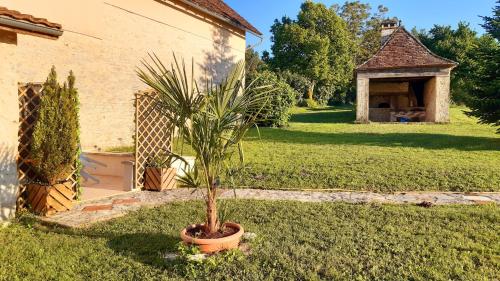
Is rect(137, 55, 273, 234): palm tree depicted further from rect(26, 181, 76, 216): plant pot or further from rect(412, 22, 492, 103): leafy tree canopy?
rect(412, 22, 492, 103): leafy tree canopy

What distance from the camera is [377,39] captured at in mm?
52688

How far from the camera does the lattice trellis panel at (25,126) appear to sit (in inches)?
228

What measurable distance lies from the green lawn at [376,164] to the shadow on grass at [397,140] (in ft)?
0.10

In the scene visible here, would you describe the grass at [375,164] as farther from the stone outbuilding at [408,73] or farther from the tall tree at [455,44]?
the tall tree at [455,44]

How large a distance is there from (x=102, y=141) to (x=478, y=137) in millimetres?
13499

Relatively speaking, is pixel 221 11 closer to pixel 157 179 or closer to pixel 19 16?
pixel 157 179

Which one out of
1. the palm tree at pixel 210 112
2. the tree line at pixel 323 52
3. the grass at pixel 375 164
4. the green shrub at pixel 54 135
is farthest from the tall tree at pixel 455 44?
the green shrub at pixel 54 135

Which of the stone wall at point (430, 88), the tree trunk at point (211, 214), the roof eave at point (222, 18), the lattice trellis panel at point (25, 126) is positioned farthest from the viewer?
the stone wall at point (430, 88)

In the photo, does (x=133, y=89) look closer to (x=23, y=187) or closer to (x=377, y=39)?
(x=23, y=187)

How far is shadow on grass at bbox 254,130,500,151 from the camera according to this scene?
39.6 ft

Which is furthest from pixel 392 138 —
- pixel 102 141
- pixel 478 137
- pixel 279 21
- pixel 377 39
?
pixel 377 39

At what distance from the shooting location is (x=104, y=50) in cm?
1174

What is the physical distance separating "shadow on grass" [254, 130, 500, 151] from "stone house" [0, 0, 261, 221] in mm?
4962

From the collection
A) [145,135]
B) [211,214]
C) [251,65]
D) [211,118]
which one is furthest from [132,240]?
[145,135]
